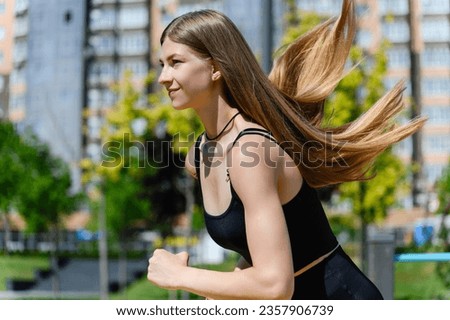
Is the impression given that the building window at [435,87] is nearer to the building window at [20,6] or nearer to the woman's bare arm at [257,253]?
the building window at [20,6]

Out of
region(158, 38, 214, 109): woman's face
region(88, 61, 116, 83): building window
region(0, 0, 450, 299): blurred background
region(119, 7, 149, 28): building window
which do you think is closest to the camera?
region(158, 38, 214, 109): woman's face

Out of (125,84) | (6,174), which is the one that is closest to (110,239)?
(6,174)

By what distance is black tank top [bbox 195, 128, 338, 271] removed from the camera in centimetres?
127

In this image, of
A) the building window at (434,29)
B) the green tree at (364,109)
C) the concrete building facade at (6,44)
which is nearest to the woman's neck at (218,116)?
the green tree at (364,109)

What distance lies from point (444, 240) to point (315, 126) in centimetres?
530

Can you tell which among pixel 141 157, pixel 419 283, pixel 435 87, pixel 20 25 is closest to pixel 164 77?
pixel 419 283

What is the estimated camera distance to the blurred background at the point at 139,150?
31.6 ft

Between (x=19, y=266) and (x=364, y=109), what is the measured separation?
1323 centimetres

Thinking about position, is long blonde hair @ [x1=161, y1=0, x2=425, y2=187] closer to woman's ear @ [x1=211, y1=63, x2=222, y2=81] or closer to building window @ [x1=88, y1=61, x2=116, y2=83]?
woman's ear @ [x1=211, y1=63, x2=222, y2=81]

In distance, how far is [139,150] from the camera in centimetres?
1388

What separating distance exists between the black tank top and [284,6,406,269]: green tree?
7.98 m

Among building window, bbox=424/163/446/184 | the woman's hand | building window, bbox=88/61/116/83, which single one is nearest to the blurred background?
building window, bbox=88/61/116/83

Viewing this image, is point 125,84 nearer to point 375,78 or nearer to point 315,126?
point 375,78
